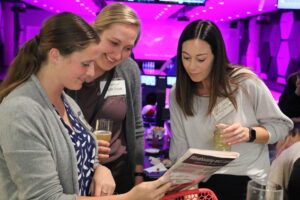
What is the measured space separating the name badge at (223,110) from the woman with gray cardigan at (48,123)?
69 centimetres

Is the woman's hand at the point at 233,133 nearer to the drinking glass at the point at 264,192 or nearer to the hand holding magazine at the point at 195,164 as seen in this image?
the hand holding magazine at the point at 195,164

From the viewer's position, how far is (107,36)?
6.12ft

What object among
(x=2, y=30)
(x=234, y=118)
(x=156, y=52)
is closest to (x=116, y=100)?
(x=234, y=118)

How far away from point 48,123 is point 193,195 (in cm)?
63

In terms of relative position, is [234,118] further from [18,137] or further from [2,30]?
[2,30]

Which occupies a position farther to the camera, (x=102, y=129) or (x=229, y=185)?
(x=229, y=185)

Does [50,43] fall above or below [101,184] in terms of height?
above

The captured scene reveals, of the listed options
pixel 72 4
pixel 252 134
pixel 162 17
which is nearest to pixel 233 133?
pixel 252 134

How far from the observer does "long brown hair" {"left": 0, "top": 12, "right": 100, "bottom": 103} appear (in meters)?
1.29

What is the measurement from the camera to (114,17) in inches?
73.7

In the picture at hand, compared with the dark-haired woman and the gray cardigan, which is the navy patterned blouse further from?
the dark-haired woman

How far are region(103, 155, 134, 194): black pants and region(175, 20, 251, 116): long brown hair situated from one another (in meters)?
0.49

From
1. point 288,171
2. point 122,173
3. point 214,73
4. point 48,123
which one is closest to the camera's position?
point 48,123

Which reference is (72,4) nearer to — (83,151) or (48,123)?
(83,151)
